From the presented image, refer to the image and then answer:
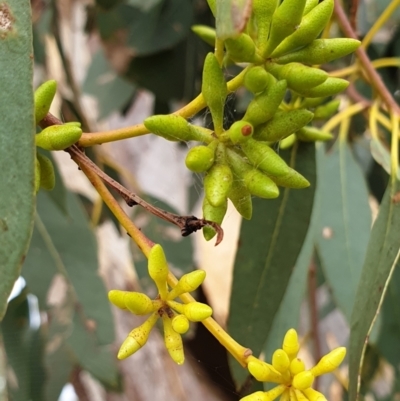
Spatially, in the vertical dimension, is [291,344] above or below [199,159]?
below

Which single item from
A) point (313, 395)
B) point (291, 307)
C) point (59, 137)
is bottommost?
point (291, 307)

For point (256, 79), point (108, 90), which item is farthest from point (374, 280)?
point (108, 90)

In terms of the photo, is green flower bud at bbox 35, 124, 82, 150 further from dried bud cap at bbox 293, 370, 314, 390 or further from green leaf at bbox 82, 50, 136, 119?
green leaf at bbox 82, 50, 136, 119

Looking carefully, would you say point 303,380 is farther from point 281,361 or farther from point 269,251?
point 269,251

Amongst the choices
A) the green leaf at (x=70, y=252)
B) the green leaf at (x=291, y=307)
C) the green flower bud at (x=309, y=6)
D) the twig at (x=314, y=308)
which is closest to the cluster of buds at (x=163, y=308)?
the green flower bud at (x=309, y=6)

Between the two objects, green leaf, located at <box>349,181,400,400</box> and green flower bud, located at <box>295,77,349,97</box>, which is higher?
green flower bud, located at <box>295,77,349,97</box>

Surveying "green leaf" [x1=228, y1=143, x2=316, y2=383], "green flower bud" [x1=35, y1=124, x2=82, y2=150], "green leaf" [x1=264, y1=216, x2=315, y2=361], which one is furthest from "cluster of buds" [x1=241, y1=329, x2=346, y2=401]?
"green leaf" [x1=264, y1=216, x2=315, y2=361]

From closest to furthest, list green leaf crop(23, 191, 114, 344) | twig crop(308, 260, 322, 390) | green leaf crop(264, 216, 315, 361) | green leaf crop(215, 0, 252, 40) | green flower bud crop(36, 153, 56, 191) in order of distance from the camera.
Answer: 1. green leaf crop(215, 0, 252, 40)
2. green flower bud crop(36, 153, 56, 191)
3. green leaf crop(264, 216, 315, 361)
4. green leaf crop(23, 191, 114, 344)
5. twig crop(308, 260, 322, 390)
